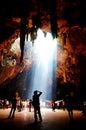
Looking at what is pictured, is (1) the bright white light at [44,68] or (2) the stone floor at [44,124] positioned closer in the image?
(2) the stone floor at [44,124]

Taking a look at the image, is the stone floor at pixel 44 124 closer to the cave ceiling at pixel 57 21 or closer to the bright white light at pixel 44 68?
the cave ceiling at pixel 57 21

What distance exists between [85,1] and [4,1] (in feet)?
15.1

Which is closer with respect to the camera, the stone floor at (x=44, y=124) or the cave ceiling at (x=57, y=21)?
the stone floor at (x=44, y=124)

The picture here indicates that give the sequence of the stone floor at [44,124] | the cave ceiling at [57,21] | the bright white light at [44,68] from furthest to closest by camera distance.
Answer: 1. the bright white light at [44,68]
2. the cave ceiling at [57,21]
3. the stone floor at [44,124]

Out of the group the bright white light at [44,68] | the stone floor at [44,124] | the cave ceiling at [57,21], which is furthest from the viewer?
the bright white light at [44,68]

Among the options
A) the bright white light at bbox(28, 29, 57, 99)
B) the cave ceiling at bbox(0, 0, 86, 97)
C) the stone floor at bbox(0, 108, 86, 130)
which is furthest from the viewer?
the bright white light at bbox(28, 29, 57, 99)

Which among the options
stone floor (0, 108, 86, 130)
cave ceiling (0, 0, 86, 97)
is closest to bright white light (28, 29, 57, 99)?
cave ceiling (0, 0, 86, 97)

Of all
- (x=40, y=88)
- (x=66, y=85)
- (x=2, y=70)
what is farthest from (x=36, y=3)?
(x=40, y=88)

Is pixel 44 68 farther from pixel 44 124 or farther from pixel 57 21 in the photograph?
pixel 44 124

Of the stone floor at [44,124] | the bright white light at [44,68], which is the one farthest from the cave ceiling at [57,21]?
the bright white light at [44,68]

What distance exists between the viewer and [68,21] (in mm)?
17438

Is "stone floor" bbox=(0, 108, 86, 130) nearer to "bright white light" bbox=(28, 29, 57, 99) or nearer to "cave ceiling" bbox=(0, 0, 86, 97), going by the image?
"cave ceiling" bbox=(0, 0, 86, 97)

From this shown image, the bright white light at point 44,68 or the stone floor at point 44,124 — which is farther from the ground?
the bright white light at point 44,68

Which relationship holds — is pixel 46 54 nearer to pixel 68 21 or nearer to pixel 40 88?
pixel 40 88
